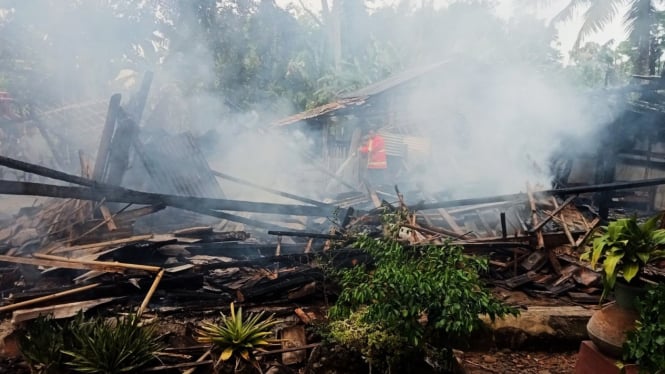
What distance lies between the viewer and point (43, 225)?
28.0ft

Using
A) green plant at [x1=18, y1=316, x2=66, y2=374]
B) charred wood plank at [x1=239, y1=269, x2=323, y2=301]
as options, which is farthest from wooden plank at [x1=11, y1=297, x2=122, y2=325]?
charred wood plank at [x1=239, y1=269, x2=323, y2=301]

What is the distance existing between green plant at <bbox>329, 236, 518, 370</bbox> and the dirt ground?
1199 millimetres

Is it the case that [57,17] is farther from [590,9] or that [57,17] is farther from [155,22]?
[590,9]

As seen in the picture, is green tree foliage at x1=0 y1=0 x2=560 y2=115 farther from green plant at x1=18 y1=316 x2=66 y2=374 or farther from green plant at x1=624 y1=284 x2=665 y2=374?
green plant at x1=624 y1=284 x2=665 y2=374

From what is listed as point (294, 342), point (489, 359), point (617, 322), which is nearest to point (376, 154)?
point (489, 359)

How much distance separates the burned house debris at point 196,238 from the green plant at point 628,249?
4.48ft

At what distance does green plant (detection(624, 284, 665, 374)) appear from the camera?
10.2ft

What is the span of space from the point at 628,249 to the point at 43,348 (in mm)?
5270

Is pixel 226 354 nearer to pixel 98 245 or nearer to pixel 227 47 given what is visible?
pixel 98 245

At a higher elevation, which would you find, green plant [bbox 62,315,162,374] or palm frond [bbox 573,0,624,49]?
palm frond [bbox 573,0,624,49]

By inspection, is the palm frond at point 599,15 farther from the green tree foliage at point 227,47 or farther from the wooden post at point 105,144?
the wooden post at point 105,144

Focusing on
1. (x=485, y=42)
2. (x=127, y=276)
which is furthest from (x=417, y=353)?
(x=485, y=42)

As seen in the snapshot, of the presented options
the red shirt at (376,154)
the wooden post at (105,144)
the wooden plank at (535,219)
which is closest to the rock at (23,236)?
the wooden post at (105,144)

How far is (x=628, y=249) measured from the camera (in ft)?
11.5
